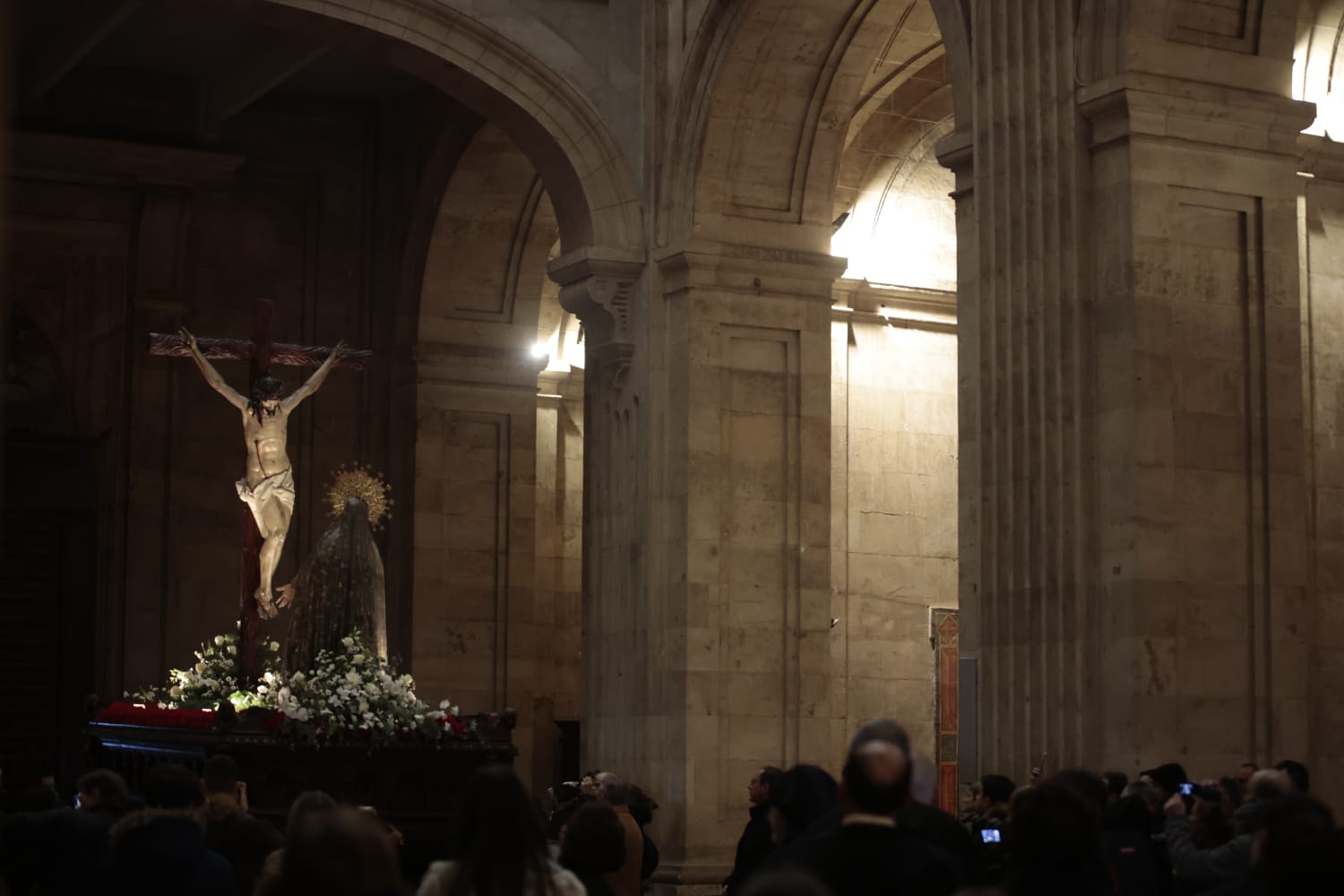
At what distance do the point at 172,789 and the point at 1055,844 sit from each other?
8.32 ft

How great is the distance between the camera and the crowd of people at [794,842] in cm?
420

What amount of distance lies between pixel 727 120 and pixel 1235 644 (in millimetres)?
6674

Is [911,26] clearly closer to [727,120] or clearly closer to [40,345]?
[727,120]

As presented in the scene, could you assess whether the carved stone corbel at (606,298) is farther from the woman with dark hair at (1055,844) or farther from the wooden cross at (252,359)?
the woman with dark hair at (1055,844)

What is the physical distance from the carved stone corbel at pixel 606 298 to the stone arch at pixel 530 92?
0.62 feet

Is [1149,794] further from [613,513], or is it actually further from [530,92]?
[530,92]

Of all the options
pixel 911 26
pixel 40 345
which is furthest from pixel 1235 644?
pixel 40 345

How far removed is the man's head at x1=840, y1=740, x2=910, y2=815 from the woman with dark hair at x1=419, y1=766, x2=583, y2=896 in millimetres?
756

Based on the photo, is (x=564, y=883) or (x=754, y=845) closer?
(x=564, y=883)

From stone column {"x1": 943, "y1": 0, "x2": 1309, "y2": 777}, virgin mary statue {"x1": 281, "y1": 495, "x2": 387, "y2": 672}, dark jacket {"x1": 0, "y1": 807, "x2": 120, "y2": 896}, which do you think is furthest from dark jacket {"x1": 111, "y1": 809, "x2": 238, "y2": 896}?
virgin mary statue {"x1": 281, "y1": 495, "x2": 387, "y2": 672}

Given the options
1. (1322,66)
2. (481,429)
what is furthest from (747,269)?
(481,429)

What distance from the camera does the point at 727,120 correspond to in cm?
1634

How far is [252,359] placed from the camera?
15.6m

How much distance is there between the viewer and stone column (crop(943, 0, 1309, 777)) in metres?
11.3
